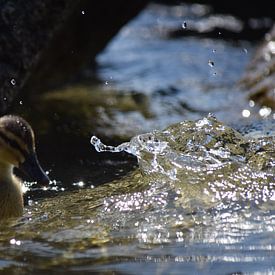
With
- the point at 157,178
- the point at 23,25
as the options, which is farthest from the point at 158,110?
the point at 157,178

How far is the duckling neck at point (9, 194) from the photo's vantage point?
23.9 feet

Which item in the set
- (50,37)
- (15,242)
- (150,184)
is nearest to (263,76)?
(50,37)

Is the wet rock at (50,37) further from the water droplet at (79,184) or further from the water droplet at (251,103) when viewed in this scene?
the water droplet at (251,103)

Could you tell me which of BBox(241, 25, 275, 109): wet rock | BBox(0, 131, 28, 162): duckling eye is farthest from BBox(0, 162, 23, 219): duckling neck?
BBox(241, 25, 275, 109): wet rock

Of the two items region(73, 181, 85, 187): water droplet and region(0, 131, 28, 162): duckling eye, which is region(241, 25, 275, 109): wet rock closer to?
region(73, 181, 85, 187): water droplet

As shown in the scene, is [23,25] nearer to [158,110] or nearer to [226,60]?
[158,110]

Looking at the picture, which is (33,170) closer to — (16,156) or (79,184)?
(16,156)

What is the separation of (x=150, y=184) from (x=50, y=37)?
7.54 ft

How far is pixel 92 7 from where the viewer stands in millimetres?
12273

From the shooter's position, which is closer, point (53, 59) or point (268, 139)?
point (268, 139)

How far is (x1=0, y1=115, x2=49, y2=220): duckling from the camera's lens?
7.25 meters

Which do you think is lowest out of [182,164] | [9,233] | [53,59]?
[9,233]

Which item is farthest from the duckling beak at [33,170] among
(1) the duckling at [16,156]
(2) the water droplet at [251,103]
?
(2) the water droplet at [251,103]

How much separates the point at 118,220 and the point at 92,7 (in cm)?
577
